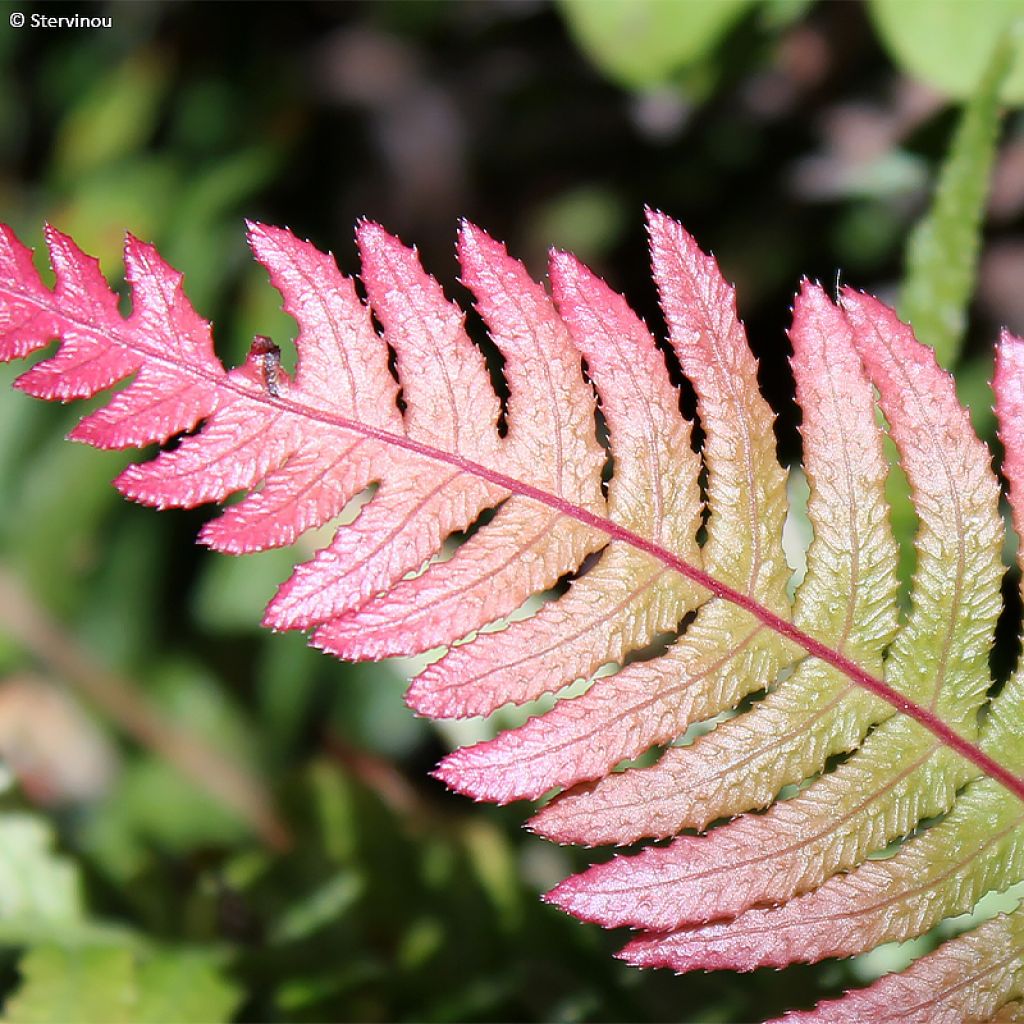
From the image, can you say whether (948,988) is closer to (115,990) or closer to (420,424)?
(420,424)

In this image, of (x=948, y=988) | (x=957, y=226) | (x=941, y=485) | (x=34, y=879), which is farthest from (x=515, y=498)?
(x=34, y=879)

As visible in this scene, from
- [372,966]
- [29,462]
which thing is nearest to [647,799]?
[372,966]

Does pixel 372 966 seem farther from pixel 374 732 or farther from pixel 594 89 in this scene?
pixel 594 89

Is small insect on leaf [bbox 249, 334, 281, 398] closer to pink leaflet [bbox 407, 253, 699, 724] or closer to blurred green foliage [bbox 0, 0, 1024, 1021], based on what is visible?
pink leaflet [bbox 407, 253, 699, 724]

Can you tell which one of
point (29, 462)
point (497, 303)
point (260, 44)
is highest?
point (260, 44)

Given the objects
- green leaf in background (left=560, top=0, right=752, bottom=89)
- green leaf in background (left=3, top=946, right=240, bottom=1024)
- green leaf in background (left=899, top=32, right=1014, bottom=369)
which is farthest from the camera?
green leaf in background (left=560, top=0, right=752, bottom=89)

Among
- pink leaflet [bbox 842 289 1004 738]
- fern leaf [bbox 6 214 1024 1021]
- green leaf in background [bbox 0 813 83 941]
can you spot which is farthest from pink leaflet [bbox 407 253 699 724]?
green leaf in background [bbox 0 813 83 941]

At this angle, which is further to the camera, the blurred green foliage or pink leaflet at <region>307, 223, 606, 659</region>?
the blurred green foliage

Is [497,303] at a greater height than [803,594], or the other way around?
[497,303]
